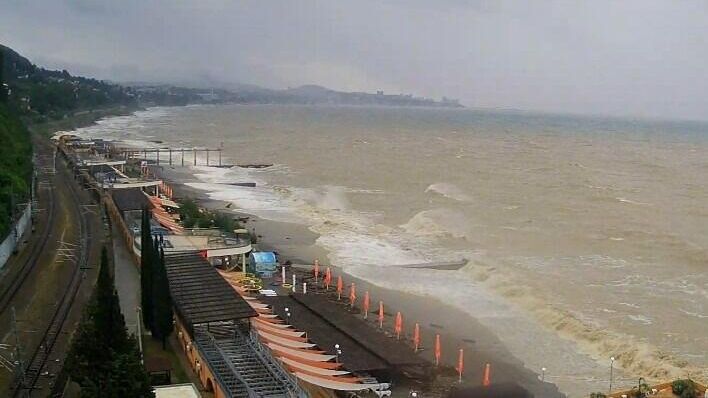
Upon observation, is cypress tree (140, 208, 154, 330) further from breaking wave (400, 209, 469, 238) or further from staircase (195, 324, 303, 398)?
breaking wave (400, 209, 469, 238)

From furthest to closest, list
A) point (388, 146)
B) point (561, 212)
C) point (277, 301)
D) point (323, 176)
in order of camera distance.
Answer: point (388, 146), point (323, 176), point (561, 212), point (277, 301)

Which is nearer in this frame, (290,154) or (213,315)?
(213,315)

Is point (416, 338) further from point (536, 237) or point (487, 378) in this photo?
point (536, 237)

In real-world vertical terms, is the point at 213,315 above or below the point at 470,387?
above

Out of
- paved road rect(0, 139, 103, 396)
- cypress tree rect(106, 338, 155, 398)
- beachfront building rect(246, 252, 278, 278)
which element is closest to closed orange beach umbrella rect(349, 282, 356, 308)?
beachfront building rect(246, 252, 278, 278)

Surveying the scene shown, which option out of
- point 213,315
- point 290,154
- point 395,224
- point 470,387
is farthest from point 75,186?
point 290,154

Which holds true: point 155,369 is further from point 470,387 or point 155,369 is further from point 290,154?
→ point 290,154

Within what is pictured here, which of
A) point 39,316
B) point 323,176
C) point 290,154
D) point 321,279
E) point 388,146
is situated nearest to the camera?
point 39,316
